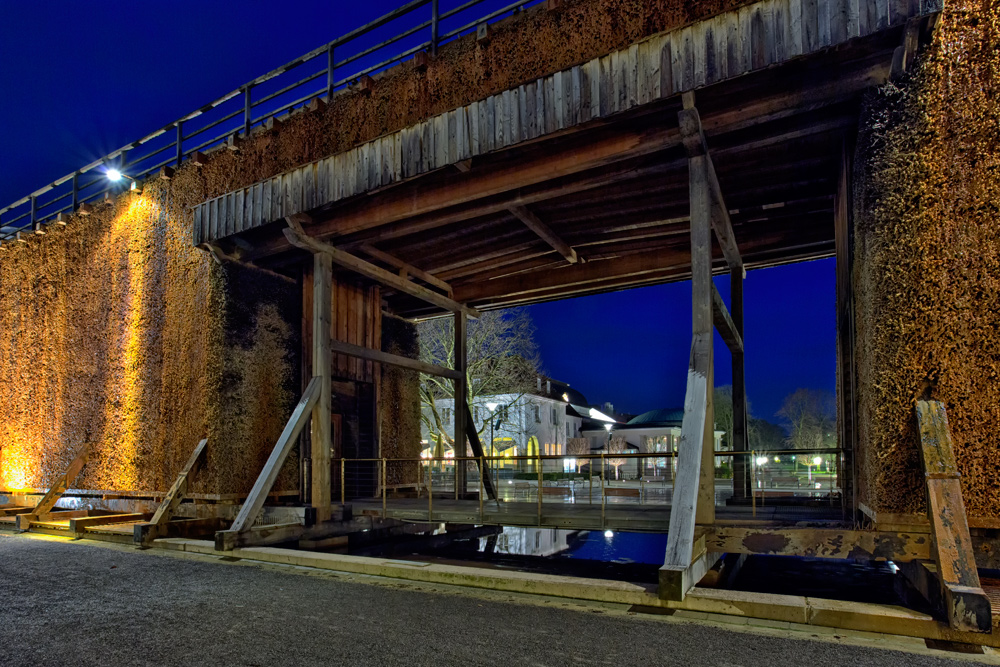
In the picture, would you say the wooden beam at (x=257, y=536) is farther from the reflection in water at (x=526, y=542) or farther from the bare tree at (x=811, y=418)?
the bare tree at (x=811, y=418)

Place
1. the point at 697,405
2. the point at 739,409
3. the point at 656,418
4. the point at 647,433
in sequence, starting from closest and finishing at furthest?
1. the point at 697,405
2. the point at 739,409
3. the point at 647,433
4. the point at 656,418

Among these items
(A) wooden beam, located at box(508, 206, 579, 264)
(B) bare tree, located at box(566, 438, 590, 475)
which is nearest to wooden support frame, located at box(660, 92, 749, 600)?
(A) wooden beam, located at box(508, 206, 579, 264)

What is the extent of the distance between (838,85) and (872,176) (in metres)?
0.98

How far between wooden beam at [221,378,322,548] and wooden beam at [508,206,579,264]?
12.8ft

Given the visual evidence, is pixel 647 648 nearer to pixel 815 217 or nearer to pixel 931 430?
pixel 931 430

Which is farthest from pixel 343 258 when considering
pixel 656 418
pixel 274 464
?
pixel 656 418

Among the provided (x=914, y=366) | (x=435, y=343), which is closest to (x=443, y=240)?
(x=914, y=366)

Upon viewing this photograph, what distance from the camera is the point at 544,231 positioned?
1002 cm

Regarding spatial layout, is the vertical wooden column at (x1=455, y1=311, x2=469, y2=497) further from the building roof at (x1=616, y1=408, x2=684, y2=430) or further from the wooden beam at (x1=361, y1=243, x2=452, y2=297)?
the building roof at (x1=616, y1=408, x2=684, y2=430)

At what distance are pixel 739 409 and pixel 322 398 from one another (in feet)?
22.1

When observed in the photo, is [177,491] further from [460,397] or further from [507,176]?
[507,176]

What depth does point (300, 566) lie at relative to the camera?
757 centimetres

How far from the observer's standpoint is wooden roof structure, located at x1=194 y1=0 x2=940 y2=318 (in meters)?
6.25

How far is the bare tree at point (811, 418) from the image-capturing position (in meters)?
49.8
